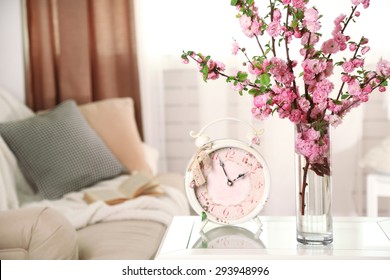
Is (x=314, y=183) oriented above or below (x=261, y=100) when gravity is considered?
below

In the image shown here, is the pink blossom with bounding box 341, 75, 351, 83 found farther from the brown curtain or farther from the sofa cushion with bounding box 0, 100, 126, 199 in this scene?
the brown curtain

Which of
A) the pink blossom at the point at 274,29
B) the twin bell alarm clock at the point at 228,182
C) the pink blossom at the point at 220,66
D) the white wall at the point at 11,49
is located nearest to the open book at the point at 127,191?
the white wall at the point at 11,49

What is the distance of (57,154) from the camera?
116 inches

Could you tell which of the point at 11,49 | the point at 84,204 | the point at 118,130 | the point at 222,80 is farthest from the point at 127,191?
the point at 11,49

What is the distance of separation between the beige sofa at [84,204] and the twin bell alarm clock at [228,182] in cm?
48

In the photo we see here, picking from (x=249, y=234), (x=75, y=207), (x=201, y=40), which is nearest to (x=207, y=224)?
(x=249, y=234)

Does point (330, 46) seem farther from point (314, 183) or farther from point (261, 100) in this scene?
point (314, 183)

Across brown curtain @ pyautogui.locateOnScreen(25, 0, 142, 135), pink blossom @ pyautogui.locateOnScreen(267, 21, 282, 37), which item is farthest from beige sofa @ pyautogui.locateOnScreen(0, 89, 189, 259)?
pink blossom @ pyautogui.locateOnScreen(267, 21, 282, 37)

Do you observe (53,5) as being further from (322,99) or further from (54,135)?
(322,99)

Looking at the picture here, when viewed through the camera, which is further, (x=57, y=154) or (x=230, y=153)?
(x=57, y=154)

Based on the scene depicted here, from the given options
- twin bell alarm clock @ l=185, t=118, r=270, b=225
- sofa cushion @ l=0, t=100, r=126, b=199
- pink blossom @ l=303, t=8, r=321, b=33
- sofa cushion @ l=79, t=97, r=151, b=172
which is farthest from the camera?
sofa cushion @ l=79, t=97, r=151, b=172

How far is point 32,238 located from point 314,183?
79 centimetres

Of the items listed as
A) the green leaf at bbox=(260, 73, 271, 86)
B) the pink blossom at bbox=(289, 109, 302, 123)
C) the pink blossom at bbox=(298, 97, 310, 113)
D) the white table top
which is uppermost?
the green leaf at bbox=(260, 73, 271, 86)

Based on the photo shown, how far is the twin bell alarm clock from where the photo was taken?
1.54 m
